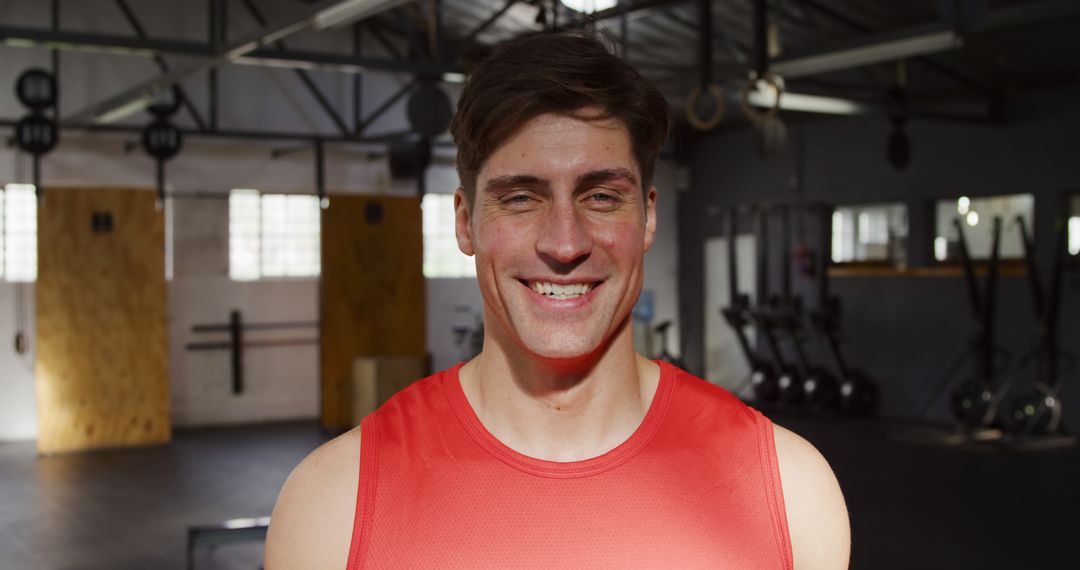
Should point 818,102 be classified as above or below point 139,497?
above

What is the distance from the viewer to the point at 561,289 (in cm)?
119

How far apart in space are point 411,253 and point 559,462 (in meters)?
8.85

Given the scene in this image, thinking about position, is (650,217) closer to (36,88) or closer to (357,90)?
(36,88)

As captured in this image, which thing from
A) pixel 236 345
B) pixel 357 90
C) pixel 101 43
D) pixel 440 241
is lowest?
pixel 236 345

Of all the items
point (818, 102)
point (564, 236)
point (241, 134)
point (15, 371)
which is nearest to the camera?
point (564, 236)

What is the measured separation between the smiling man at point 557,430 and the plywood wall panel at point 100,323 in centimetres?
795

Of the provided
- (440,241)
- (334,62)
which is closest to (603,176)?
(334,62)

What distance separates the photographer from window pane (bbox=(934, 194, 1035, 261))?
895 cm

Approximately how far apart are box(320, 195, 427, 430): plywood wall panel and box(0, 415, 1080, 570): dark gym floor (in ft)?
3.06

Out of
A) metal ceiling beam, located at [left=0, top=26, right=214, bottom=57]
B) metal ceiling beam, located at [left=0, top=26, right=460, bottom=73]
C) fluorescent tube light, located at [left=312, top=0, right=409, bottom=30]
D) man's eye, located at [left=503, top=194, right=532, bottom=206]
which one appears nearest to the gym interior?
metal ceiling beam, located at [left=0, top=26, right=460, bottom=73]

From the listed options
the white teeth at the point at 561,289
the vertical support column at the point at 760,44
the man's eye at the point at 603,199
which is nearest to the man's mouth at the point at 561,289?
the white teeth at the point at 561,289

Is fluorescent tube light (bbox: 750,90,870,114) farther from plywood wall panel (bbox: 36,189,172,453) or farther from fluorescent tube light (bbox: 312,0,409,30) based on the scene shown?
plywood wall panel (bbox: 36,189,172,453)

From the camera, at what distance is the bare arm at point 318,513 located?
48.5 inches

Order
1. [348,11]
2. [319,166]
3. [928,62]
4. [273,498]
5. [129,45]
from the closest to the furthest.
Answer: [348,11] < [129,45] < [273,498] < [928,62] < [319,166]
